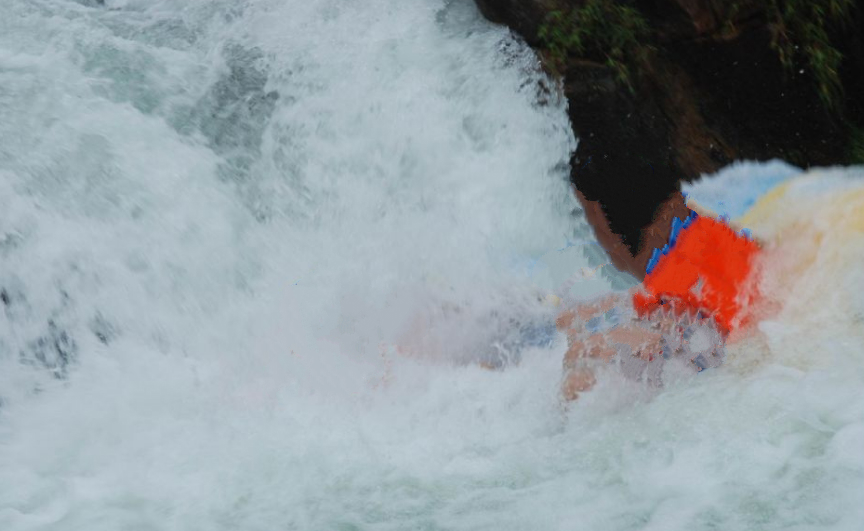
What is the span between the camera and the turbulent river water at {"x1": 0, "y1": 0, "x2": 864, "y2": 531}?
2977 millimetres

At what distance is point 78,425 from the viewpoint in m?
3.30

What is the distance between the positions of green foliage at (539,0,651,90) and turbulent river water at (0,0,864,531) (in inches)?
8.8

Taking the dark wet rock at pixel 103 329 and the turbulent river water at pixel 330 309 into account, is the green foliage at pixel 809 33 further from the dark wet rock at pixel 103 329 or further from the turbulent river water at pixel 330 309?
the dark wet rock at pixel 103 329

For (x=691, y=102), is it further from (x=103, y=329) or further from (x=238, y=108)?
(x=103, y=329)

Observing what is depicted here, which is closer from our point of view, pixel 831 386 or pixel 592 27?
pixel 831 386

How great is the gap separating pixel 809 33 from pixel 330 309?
7.48 ft

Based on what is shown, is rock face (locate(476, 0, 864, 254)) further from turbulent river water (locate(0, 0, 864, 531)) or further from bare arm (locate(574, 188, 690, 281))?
turbulent river water (locate(0, 0, 864, 531))

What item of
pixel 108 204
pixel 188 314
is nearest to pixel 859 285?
pixel 188 314

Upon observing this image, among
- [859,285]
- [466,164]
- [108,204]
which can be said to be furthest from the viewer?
[466,164]

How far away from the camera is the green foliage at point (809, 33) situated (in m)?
3.51

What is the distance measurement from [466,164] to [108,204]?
58.8 inches

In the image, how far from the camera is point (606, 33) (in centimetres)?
363

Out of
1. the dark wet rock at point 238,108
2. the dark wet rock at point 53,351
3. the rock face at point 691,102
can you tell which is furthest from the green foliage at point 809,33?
the dark wet rock at point 53,351

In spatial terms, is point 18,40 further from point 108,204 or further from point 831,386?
point 831,386
